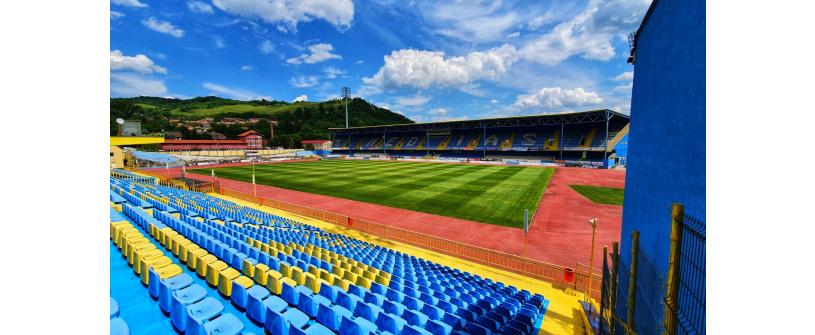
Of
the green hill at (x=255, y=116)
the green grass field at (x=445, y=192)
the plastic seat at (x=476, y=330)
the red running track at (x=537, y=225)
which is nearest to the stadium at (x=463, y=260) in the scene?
the plastic seat at (x=476, y=330)

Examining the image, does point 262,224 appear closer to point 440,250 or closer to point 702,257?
point 440,250

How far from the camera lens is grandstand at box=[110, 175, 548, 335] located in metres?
4.71

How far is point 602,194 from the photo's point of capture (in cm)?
2759

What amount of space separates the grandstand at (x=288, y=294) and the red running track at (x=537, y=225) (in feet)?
18.1

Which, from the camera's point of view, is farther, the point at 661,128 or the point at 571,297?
the point at 571,297

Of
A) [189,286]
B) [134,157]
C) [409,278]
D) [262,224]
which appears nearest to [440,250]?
[409,278]

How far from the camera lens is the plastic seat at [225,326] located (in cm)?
418

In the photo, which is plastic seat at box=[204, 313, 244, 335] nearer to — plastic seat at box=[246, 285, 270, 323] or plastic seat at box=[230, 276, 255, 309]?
plastic seat at box=[246, 285, 270, 323]

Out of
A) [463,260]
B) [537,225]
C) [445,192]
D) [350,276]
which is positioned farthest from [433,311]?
[445,192]

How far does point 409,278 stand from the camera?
8492 mm

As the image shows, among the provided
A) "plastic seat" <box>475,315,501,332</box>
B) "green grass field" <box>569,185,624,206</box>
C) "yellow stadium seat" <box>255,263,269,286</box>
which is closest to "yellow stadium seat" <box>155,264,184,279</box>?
"yellow stadium seat" <box>255,263,269,286</box>

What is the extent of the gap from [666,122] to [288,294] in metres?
7.52

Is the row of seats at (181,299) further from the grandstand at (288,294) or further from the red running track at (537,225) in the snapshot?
the red running track at (537,225)
